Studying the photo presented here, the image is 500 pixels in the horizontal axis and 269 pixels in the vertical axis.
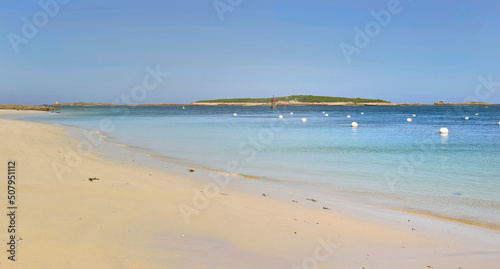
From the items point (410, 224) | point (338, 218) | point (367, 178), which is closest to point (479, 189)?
point (367, 178)

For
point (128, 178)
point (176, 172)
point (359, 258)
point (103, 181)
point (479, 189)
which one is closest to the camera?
point (359, 258)

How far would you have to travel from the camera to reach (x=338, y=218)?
28.8 feet

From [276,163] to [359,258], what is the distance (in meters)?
13.3

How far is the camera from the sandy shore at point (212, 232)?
5.81 m

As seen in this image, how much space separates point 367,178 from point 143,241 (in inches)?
438

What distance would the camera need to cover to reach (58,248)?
5.71 metres

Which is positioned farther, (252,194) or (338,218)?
(252,194)

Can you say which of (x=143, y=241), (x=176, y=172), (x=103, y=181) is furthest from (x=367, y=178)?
(x=143, y=241)

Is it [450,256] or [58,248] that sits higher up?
[58,248]

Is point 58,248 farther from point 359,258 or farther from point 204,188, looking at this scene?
point 204,188

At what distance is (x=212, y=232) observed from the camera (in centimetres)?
721

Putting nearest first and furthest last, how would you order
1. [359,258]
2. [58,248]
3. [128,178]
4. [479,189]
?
[58,248]
[359,258]
[128,178]
[479,189]

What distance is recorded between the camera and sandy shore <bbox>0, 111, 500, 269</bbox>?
19.1 ft

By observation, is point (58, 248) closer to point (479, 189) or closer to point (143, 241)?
point (143, 241)
